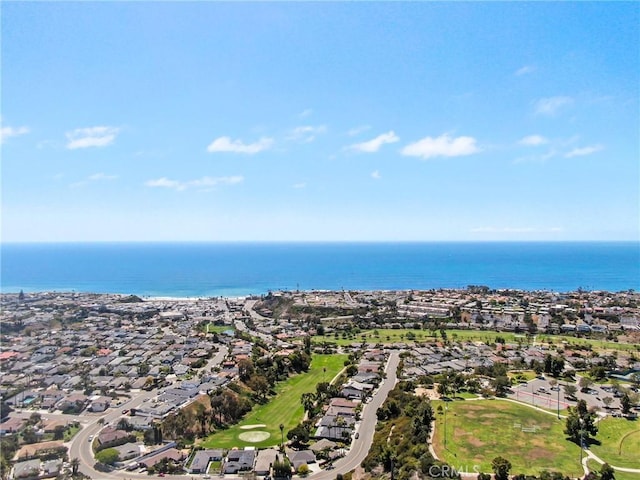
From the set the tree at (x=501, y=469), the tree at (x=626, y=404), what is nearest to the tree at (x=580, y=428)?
the tree at (x=626, y=404)

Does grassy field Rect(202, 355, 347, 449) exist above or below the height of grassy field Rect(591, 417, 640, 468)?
below

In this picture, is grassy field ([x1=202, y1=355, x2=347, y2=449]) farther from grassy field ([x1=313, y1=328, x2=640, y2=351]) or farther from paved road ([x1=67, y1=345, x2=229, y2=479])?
grassy field ([x1=313, y1=328, x2=640, y2=351])

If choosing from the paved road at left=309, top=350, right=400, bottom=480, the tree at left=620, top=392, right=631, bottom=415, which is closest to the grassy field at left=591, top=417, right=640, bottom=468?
the tree at left=620, top=392, right=631, bottom=415

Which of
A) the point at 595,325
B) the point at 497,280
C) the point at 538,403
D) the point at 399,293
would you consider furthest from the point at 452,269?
the point at 538,403

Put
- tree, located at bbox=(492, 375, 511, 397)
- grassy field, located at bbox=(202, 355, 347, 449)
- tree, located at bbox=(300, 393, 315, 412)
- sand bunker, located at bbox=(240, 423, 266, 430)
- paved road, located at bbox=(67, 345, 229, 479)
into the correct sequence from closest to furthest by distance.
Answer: paved road, located at bbox=(67, 345, 229, 479) < grassy field, located at bbox=(202, 355, 347, 449) < sand bunker, located at bbox=(240, 423, 266, 430) < tree, located at bbox=(300, 393, 315, 412) < tree, located at bbox=(492, 375, 511, 397)

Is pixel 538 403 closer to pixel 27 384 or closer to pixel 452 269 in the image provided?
pixel 27 384

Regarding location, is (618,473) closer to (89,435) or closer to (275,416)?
(275,416)
